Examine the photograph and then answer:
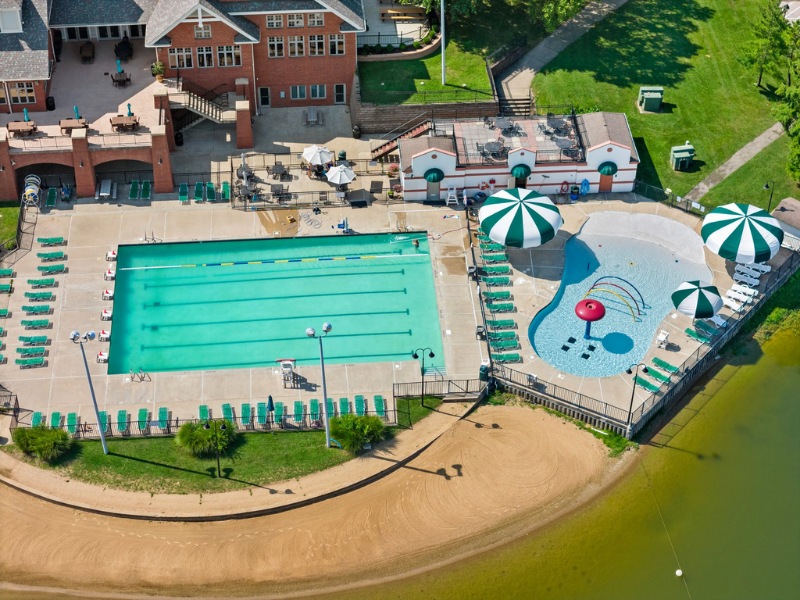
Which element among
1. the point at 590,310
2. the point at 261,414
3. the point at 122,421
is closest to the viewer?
the point at 122,421

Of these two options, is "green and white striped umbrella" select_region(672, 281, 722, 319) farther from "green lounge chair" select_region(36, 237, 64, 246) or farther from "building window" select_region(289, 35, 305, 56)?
"green lounge chair" select_region(36, 237, 64, 246)

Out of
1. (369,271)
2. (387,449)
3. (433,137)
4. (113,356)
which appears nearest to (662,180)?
(433,137)

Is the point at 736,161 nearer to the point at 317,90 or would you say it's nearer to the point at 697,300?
the point at 697,300

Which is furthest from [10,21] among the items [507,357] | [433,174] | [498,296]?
[507,357]

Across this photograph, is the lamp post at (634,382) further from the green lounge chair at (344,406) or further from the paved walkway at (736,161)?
the paved walkway at (736,161)

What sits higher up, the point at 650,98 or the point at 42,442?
the point at 650,98
